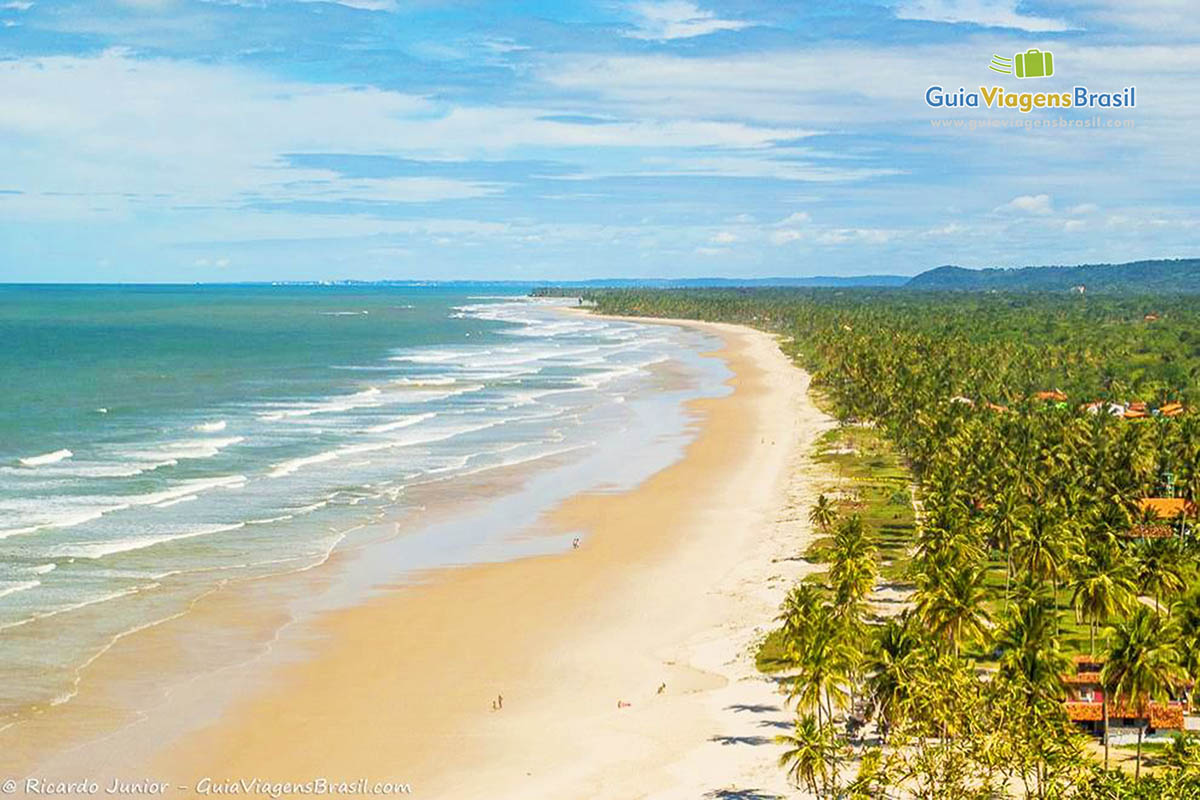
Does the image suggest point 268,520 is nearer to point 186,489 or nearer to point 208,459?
point 186,489

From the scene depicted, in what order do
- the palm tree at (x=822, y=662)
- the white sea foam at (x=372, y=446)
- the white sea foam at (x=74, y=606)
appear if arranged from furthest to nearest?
1. the white sea foam at (x=372, y=446)
2. the white sea foam at (x=74, y=606)
3. the palm tree at (x=822, y=662)

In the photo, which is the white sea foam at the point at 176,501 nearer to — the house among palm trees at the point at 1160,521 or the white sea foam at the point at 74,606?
the white sea foam at the point at 74,606

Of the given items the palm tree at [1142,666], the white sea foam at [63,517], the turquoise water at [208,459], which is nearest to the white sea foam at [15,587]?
the turquoise water at [208,459]

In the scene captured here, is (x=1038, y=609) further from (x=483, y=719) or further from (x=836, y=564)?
(x=483, y=719)

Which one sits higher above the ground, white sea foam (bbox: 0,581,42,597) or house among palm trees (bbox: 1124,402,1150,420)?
white sea foam (bbox: 0,581,42,597)

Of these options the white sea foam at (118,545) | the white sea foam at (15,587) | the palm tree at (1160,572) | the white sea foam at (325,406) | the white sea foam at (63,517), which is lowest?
the palm tree at (1160,572)

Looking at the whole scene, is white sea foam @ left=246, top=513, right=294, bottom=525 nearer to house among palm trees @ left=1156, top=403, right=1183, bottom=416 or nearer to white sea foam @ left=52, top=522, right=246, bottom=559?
white sea foam @ left=52, top=522, right=246, bottom=559

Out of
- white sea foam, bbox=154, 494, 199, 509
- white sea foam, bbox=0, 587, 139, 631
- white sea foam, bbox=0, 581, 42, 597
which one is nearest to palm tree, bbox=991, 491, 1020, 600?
white sea foam, bbox=0, 587, 139, 631
